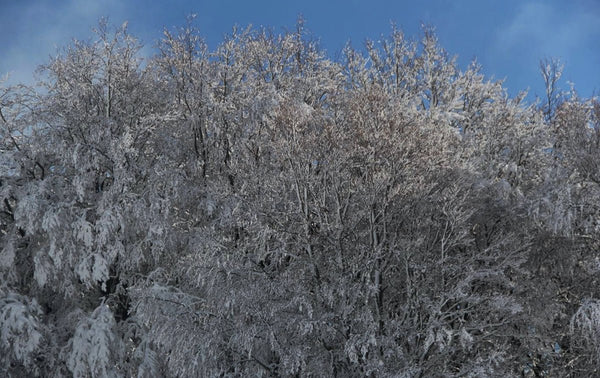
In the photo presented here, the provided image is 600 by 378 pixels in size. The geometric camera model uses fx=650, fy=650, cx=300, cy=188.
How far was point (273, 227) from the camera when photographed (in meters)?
12.5

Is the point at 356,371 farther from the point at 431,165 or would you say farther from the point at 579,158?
the point at 579,158

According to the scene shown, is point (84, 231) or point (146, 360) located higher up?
point (84, 231)

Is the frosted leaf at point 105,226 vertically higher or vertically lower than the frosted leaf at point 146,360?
higher

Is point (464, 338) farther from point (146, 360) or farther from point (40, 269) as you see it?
point (40, 269)

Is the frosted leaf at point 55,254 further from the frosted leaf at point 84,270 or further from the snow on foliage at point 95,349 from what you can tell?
the snow on foliage at point 95,349

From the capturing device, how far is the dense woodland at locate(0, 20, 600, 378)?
36.2ft

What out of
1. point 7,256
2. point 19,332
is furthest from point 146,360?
point 7,256

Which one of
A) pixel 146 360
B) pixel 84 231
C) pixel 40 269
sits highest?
pixel 84 231

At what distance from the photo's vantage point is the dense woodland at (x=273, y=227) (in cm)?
1104

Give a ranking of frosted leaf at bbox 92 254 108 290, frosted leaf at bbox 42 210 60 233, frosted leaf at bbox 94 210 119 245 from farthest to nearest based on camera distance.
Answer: frosted leaf at bbox 94 210 119 245 → frosted leaf at bbox 42 210 60 233 → frosted leaf at bbox 92 254 108 290

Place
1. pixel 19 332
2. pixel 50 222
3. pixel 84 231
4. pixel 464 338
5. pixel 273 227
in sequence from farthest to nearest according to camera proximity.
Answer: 1. pixel 84 231
2. pixel 50 222
3. pixel 273 227
4. pixel 19 332
5. pixel 464 338

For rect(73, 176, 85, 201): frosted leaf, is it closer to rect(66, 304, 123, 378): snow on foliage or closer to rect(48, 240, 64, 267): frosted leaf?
rect(48, 240, 64, 267): frosted leaf

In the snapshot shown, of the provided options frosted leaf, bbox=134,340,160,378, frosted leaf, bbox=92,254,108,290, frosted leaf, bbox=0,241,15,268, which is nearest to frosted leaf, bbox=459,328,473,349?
frosted leaf, bbox=134,340,160,378

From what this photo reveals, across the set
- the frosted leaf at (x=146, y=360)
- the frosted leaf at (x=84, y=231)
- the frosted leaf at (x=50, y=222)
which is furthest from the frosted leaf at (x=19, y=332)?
the frosted leaf at (x=146, y=360)
